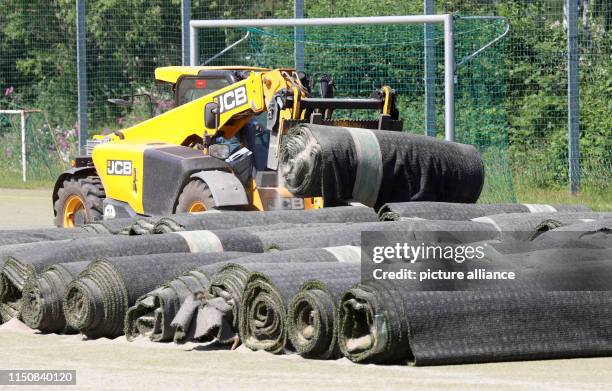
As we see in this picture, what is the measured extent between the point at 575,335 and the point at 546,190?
13.4 m

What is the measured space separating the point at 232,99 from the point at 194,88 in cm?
142

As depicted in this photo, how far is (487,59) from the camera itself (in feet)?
76.0

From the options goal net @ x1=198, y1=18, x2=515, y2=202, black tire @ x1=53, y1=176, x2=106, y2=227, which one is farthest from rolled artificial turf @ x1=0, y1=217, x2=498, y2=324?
goal net @ x1=198, y1=18, x2=515, y2=202

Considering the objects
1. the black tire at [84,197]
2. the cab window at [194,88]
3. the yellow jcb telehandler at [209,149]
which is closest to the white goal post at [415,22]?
the cab window at [194,88]

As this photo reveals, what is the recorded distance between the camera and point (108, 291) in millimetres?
10266

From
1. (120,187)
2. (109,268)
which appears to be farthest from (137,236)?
(120,187)

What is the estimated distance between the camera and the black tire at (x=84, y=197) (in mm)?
17047

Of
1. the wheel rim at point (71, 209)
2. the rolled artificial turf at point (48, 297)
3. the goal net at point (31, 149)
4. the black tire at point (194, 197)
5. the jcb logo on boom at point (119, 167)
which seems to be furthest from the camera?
the goal net at point (31, 149)

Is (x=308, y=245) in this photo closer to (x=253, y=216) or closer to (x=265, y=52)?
(x=253, y=216)

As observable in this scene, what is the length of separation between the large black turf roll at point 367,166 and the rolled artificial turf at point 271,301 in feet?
13.5

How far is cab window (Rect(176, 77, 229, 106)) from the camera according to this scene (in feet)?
56.2

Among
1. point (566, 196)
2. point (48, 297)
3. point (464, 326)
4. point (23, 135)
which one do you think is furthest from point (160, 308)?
point (23, 135)

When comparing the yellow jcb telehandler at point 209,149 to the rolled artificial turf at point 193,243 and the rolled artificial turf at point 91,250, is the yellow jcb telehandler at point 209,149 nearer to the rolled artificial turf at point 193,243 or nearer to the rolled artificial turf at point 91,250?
the rolled artificial turf at point 193,243

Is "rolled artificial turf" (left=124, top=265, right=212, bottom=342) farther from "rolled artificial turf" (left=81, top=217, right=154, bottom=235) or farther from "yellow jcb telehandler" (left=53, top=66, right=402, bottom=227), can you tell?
"yellow jcb telehandler" (left=53, top=66, right=402, bottom=227)
